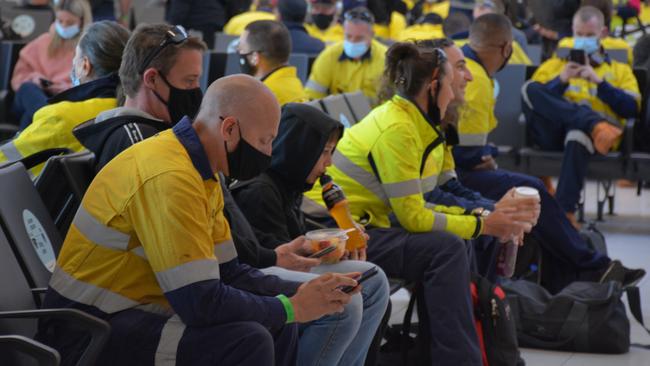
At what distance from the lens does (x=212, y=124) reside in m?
2.87

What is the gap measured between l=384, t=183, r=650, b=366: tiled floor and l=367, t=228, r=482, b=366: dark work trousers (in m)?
0.67

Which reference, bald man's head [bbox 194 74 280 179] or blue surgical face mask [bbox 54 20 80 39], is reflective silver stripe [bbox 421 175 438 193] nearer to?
bald man's head [bbox 194 74 280 179]

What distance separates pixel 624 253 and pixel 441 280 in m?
2.87

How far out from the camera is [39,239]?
3.18 meters

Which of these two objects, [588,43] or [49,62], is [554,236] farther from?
[49,62]

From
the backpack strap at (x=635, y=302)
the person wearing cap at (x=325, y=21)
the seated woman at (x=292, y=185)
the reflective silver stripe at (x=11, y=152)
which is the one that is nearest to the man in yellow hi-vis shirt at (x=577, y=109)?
the backpack strap at (x=635, y=302)

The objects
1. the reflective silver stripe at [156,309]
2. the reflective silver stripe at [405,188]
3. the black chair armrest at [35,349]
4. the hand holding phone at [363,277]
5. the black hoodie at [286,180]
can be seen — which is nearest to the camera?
the black chair armrest at [35,349]

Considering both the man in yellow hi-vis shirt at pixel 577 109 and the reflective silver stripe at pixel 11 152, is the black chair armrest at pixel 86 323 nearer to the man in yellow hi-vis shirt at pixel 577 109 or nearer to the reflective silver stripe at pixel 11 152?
the reflective silver stripe at pixel 11 152

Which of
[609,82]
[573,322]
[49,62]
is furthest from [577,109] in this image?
[49,62]

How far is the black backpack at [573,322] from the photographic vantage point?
4.75 meters

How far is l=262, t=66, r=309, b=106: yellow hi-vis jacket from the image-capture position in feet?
18.0

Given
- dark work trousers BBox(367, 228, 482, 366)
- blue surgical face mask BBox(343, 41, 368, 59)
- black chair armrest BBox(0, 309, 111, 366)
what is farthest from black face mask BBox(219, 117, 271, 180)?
blue surgical face mask BBox(343, 41, 368, 59)

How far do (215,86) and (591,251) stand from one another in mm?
3129

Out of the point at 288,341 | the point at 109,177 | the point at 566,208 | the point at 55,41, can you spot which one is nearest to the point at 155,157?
the point at 109,177
